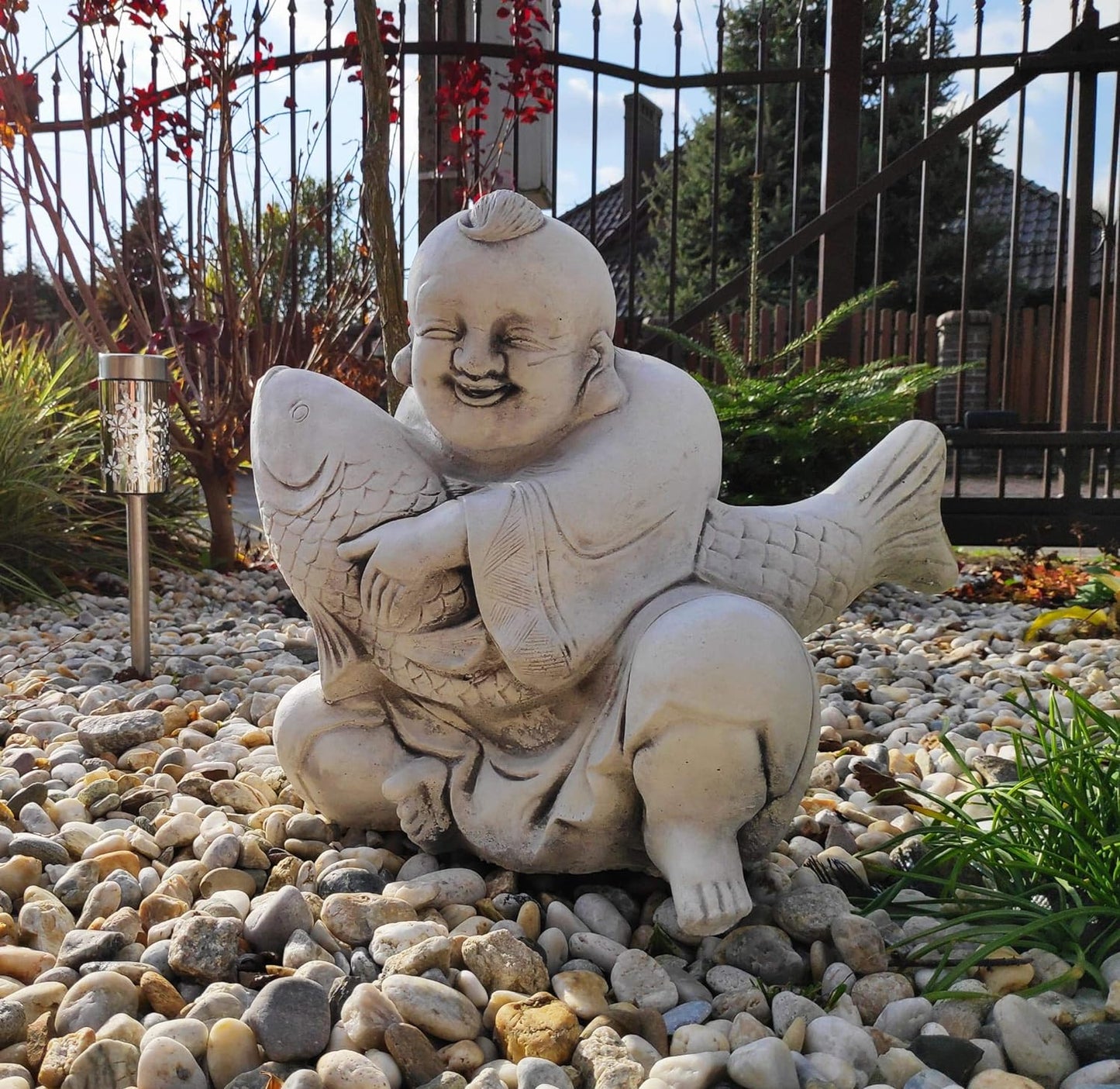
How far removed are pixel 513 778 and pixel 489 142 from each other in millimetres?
4375

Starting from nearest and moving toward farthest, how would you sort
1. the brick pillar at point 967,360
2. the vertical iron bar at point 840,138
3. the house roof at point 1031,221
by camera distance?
1. the vertical iron bar at point 840,138
2. the brick pillar at point 967,360
3. the house roof at point 1031,221

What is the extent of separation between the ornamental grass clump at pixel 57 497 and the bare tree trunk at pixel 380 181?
1392mm

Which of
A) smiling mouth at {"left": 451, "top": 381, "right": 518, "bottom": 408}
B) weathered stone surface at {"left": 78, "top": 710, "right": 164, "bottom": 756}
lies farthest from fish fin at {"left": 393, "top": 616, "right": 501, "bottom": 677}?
weathered stone surface at {"left": 78, "top": 710, "right": 164, "bottom": 756}

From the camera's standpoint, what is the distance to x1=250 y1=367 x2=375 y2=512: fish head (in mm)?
1857

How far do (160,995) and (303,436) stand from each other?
89 cm

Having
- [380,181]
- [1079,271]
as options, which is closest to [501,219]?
[380,181]

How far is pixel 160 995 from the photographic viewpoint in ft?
5.03

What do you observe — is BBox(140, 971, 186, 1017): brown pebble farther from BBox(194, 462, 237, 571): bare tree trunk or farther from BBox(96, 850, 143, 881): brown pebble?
BBox(194, 462, 237, 571): bare tree trunk

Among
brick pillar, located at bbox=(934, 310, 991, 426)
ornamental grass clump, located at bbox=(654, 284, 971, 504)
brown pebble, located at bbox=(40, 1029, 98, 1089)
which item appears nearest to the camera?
brown pebble, located at bbox=(40, 1029, 98, 1089)

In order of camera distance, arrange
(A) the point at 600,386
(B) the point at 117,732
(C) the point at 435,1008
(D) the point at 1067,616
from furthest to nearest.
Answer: (D) the point at 1067,616, (B) the point at 117,732, (A) the point at 600,386, (C) the point at 435,1008

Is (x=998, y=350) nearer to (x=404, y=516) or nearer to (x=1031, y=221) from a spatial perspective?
(x=1031, y=221)

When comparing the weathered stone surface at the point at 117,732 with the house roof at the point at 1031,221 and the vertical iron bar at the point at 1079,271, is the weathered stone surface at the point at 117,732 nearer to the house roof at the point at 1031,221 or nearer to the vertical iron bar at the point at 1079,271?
the vertical iron bar at the point at 1079,271

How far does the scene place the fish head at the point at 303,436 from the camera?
186cm

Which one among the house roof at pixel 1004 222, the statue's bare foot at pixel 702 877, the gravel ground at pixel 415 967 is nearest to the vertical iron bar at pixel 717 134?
the gravel ground at pixel 415 967
